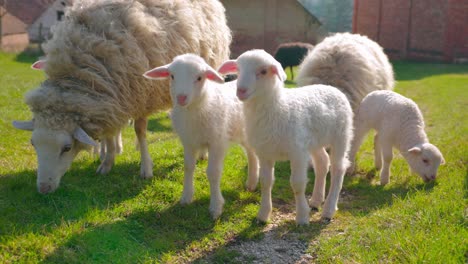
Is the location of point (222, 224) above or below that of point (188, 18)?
below

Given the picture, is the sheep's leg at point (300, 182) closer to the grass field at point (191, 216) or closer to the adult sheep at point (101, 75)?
the grass field at point (191, 216)

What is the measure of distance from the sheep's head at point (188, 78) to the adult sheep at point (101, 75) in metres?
0.97

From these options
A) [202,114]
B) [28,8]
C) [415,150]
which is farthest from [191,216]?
[28,8]

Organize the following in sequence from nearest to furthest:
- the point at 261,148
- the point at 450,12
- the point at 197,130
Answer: the point at 261,148 → the point at 197,130 → the point at 450,12

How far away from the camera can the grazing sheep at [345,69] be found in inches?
227

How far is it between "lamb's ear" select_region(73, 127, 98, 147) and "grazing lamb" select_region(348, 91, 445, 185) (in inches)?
122

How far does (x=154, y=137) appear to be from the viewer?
731 cm

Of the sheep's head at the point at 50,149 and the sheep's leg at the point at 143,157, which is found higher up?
the sheep's head at the point at 50,149

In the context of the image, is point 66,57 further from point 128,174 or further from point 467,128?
point 467,128

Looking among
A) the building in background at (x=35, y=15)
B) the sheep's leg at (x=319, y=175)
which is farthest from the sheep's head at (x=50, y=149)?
the building in background at (x=35, y=15)

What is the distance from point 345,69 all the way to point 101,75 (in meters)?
2.97

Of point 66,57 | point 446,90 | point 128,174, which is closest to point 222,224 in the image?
point 128,174

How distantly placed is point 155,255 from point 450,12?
2366 cm

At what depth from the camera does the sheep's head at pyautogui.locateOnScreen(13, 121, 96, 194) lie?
13.7ft
